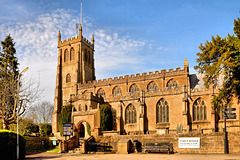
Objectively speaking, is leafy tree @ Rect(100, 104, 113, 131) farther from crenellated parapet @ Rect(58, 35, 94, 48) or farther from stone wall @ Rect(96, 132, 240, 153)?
crenellated parapet @ Rect(58, 35, 94, 48)

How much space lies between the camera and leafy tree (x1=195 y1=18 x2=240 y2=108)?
1830 cm

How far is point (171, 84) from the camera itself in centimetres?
4669

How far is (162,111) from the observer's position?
Answer: 3812 centimetres

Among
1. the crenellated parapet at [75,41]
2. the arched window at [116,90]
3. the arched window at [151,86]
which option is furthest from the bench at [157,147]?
the crenellated parapet at [75,41]

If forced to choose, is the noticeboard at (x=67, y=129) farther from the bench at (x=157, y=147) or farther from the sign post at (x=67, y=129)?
the bench at (x=157, y=147)

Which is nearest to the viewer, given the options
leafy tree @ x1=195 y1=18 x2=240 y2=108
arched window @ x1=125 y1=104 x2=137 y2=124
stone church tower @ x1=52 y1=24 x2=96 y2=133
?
leafy tree @ x1=195 y1=18 x2=240 y2=108

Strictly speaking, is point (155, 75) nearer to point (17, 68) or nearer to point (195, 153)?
point (17, 68)

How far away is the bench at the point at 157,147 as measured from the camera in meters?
22.6

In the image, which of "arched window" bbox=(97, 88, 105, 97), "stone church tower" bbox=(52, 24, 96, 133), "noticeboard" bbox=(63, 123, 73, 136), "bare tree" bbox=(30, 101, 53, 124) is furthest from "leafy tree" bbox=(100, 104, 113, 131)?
"bare tree" bbox=(30, 101, 53, 124)

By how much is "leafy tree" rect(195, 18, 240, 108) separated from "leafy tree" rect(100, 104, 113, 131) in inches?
844

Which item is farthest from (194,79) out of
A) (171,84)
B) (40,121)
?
(40,121)

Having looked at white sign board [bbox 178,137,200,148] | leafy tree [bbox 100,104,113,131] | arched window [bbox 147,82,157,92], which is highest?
arched window [bbox 147,82,157,92]

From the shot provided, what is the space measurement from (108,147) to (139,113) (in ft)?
46.0

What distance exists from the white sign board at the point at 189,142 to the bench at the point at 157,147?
963mm
